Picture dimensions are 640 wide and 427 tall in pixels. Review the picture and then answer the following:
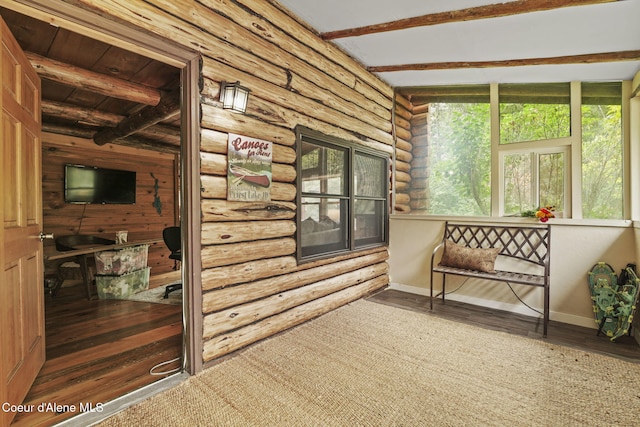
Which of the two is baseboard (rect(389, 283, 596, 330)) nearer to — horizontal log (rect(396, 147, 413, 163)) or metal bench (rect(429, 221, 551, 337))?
metal bench (rect(429, 221, 551, 337))

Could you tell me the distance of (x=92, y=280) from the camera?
441 cm

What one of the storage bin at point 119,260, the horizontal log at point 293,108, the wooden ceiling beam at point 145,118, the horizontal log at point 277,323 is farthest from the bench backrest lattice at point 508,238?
the storage bin at point 119,260

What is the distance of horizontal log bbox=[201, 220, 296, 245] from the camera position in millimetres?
2156

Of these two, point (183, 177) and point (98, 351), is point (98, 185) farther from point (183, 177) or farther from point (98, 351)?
point (183, 177)

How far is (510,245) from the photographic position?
3.48 m

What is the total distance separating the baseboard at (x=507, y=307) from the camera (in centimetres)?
307

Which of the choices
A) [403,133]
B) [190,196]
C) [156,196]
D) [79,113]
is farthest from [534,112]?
[156,196]

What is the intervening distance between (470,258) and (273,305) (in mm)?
2306

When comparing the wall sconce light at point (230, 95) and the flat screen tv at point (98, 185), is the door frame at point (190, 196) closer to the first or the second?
the wall sconce light at point (230, 95)

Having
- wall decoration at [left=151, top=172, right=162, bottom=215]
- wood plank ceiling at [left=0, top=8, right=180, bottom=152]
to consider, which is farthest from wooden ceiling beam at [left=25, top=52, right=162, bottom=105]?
wall decoration at [left=151, top=172, right=162, bottom=215]

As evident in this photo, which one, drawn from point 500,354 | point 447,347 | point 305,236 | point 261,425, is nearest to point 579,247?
point 500,354

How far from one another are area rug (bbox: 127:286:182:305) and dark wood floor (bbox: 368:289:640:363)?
2595mm

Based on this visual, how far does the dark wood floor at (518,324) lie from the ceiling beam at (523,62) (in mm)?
2613

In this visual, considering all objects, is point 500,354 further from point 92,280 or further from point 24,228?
point 92,280
